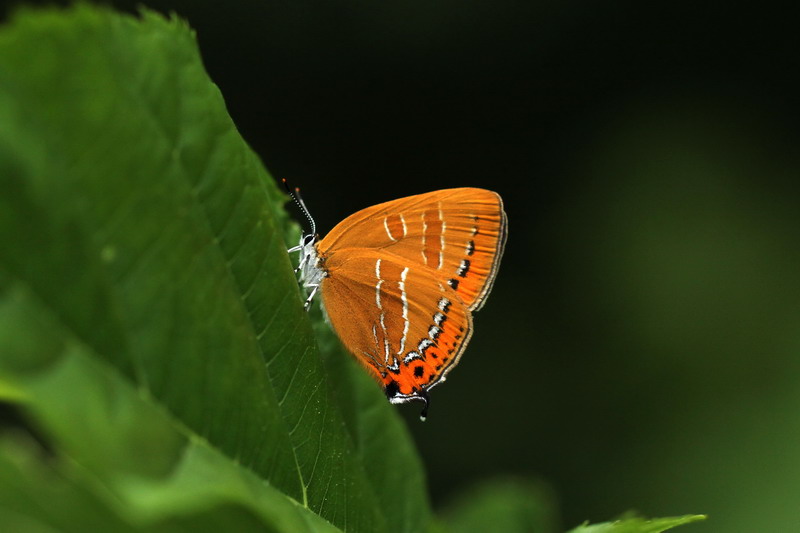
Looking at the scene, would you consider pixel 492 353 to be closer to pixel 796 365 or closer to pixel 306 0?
pixel 796 365

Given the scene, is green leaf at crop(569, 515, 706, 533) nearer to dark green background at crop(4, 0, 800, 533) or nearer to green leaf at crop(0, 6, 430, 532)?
green leaf at crop(0, 6, 430, 532)

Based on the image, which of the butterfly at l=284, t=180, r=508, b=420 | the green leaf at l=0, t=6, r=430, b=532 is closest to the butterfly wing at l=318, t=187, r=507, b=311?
the butterfly at l=284, t=180, r=508, b=420

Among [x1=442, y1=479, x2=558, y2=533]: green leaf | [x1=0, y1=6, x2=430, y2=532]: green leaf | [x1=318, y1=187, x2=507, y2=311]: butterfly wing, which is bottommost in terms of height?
[x1=442, y1=479, x2=558, y2=533]: green leaf

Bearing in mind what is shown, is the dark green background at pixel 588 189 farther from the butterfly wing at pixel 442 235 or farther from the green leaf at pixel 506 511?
the butterfly wing at pixel 442 235

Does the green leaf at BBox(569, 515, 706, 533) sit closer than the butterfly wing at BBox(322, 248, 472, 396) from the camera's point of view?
Yes

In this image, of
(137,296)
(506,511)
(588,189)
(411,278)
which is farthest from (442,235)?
(588,189)

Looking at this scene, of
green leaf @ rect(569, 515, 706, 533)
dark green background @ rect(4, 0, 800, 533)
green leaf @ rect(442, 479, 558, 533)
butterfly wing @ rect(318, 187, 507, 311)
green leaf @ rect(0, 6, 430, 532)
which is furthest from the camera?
dark green background @ rect(4, 0, 800, 533)

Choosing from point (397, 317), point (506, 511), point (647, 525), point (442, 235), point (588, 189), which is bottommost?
point (506, 511)

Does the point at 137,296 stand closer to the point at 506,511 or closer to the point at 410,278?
the point at 410,278
